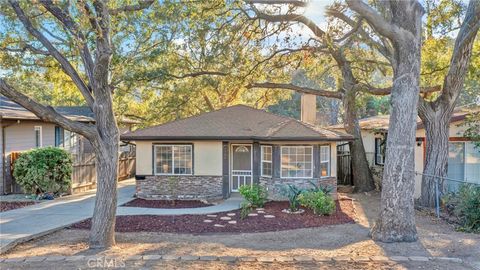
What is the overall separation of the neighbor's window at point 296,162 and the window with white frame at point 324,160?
46cm

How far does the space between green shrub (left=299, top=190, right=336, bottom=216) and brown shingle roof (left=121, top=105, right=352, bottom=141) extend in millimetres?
2514

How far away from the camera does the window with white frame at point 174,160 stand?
15.4m

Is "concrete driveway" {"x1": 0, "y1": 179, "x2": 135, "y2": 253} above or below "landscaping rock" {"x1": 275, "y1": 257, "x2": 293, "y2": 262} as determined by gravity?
above

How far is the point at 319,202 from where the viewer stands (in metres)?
11.6

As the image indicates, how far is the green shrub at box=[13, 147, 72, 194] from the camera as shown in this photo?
14164 millimetres

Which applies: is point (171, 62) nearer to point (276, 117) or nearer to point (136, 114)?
Result: point (276, 117)

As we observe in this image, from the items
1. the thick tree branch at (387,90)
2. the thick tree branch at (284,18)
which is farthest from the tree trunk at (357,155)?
the thick tree branch at (284,18)

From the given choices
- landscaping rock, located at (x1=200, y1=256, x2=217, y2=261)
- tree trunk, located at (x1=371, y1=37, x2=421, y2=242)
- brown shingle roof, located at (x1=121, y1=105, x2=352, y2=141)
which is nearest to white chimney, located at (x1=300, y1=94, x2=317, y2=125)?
brown shingle roof, located at (x1=121, y1=105, x2=352, y2=141)

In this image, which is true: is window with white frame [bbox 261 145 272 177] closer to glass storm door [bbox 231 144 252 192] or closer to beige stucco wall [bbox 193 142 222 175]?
glass storm door [bbox 231 144 252 192]

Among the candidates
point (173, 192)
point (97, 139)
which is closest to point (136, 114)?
point (173, 192)

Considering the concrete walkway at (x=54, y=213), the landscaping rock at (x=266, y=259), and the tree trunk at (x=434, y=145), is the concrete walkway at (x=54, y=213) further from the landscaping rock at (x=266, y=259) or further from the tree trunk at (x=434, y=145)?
the tree trunk at (x=434, y=145)

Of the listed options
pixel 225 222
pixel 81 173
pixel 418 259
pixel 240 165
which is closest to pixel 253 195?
pixel 225 222
